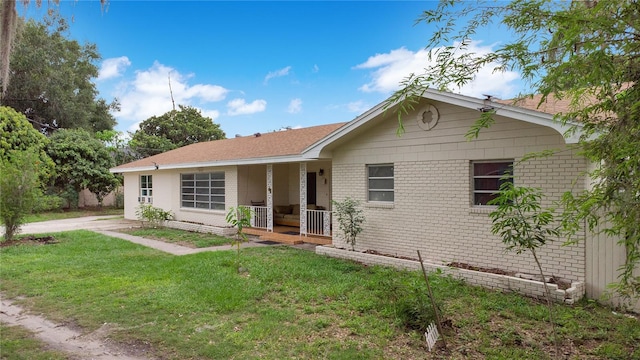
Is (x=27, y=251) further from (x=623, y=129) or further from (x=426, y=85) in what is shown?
(x=623, y=129)

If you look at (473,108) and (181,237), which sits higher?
(473,108)

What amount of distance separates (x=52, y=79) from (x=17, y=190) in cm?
2114

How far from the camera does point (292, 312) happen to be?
5.60 metres

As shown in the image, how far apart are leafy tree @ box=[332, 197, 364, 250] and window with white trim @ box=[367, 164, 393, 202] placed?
1.55 feet

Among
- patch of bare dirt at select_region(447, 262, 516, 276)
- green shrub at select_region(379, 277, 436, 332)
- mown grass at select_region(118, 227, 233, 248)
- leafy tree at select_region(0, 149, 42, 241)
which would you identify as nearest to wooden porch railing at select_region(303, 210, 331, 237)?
mown grass at select_region(118, 227, 233, 248)

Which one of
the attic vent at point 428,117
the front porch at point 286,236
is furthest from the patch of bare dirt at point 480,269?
the front porch at point 286,236

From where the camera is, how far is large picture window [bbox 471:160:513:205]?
7.55 meters

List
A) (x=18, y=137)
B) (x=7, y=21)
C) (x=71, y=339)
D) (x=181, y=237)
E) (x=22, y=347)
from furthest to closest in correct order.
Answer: (x=18, y=137) → (x=181, y=237) → (x=7, y=21) → (x=71, y=339) → (x=22, y=347)

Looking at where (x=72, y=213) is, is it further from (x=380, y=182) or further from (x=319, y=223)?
(x=380, y=182)

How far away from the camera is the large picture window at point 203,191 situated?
Result: 15.4m

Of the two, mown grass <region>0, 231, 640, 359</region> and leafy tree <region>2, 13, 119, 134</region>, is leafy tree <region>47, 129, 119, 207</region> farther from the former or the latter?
mown grass <region>0, 231, 640, 359</region>

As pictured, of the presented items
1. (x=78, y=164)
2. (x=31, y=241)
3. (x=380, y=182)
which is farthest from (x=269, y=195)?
(x=78, y=164)

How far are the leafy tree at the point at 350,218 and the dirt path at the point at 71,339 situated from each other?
5.79 m

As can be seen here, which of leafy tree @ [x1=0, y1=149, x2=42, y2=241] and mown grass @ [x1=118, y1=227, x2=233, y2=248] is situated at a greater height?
leafy tree @ [x1=0, y1=149, x2=42, y2=241]
